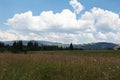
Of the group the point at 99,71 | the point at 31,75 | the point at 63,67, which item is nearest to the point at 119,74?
the point at 99,71

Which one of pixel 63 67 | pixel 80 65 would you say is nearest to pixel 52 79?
pixel 63 67

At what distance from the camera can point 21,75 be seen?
30.0ft

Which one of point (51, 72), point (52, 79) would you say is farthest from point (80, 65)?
point (52, 79)

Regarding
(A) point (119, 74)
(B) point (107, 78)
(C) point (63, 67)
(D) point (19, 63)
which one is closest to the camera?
(B) point (107, 78)

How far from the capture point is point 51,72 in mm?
9898

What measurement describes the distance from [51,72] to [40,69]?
0.47 meters

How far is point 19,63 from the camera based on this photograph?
454 inches

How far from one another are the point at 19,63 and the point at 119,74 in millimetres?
3786

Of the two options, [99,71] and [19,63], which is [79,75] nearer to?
[99,71]

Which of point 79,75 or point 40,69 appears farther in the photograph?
point 40,69

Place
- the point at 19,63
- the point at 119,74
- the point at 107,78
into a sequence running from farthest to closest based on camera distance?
the point at 19,63 → the point at 119,74 → the point at 107,78

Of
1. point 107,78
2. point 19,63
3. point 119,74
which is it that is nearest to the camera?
point 107,78

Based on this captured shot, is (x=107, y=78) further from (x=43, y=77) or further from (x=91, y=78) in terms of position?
(x=43, y=77)

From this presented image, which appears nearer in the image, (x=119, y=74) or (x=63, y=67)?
(x=119, y=74)
